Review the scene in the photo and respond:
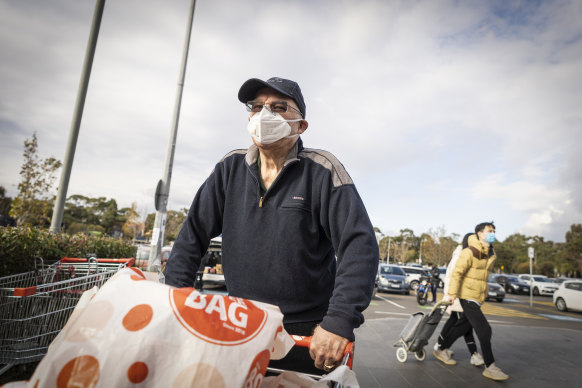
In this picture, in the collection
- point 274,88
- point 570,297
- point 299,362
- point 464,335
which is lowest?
point 570,297

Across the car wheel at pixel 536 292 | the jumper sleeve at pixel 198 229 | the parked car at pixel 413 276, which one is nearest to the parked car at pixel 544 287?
the car wheel at pixel 536 292

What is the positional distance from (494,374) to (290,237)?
4.98 m

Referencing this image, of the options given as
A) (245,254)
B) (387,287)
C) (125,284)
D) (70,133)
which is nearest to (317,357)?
(245,254)

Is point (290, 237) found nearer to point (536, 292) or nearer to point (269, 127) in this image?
point (269, 127)

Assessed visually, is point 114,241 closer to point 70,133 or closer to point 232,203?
point 70,133

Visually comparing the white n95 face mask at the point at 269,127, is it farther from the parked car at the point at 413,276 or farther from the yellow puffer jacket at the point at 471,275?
the parked car at the point at 413,276

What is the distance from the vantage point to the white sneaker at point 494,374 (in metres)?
4.94

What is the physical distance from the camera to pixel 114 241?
6.55m

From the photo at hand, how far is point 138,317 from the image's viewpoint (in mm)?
993

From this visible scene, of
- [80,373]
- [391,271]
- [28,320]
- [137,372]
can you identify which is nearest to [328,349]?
[137,372]

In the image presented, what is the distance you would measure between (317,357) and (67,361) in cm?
97

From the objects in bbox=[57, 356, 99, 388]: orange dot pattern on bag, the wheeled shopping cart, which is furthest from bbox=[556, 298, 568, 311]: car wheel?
bbox=[57, 356, 99, 388]: orange dot pattern on bag

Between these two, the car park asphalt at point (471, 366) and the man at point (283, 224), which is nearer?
the man at point (283, 224)

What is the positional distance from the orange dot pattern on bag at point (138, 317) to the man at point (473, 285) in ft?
18.2
